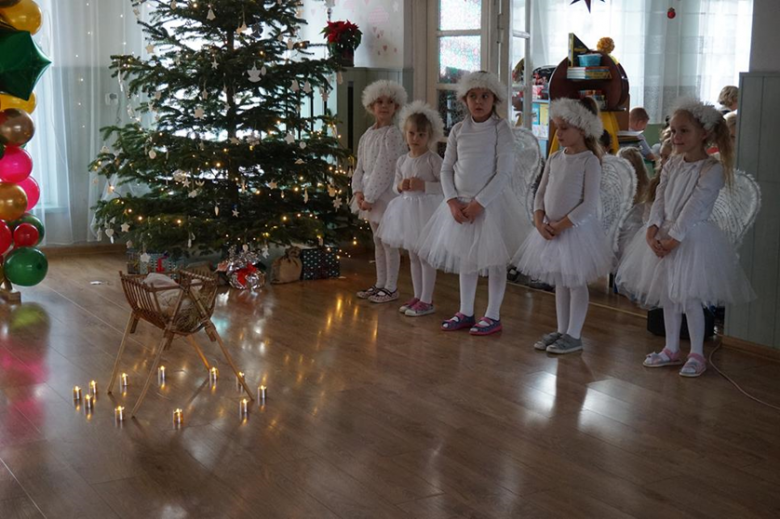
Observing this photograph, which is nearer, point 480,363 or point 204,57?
point 480,363

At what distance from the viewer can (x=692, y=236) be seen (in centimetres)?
429

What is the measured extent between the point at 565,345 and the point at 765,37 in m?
1.72

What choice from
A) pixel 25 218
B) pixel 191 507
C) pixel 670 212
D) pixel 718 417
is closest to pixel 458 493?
pixel 191 507

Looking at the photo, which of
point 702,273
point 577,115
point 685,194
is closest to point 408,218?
point 577,115

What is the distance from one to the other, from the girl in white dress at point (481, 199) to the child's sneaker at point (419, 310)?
377 mm

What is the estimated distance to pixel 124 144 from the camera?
20.8 ft

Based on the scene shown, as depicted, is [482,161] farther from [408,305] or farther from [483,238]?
Result: [408,305]

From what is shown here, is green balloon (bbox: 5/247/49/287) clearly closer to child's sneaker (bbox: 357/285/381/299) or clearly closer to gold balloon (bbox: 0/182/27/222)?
gold balloon (bbox: 0/182/27/222)

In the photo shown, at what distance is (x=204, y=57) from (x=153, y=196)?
101cm

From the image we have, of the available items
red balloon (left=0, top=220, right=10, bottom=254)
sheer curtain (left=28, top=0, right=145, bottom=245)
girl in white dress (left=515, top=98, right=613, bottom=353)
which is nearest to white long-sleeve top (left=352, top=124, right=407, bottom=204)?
girl in white dress (left=515, top=98, right=613, bottom=353)

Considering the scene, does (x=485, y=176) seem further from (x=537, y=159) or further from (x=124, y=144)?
(x=124, y=144)

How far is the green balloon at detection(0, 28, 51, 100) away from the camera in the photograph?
Answer: 500 cm

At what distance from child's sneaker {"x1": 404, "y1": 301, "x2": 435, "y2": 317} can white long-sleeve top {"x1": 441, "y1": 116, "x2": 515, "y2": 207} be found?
74cm

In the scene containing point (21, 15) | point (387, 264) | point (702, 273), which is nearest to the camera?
point (702, 273)
